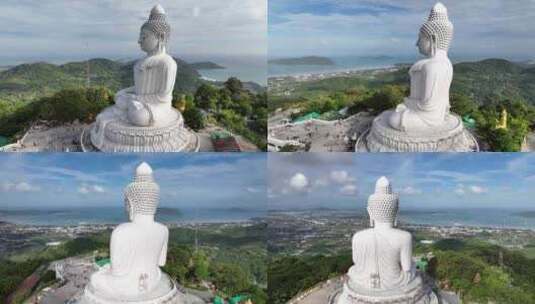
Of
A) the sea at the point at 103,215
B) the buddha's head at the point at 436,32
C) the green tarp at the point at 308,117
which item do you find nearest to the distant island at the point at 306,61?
the green tarp at the point at 308,117

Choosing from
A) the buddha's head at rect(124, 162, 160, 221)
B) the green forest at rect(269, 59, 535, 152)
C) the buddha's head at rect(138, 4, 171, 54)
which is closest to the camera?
the buddha's head at rect(124, 162, 160, 221)

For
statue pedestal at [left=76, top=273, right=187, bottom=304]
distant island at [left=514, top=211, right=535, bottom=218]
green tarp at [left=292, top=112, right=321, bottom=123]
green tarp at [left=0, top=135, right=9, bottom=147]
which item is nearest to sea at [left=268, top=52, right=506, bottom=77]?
green tarp at [left=292, top=112, right=321, bottom=123]

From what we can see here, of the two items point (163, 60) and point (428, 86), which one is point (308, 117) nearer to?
point (428, 86)

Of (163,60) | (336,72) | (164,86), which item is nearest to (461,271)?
(164,86)

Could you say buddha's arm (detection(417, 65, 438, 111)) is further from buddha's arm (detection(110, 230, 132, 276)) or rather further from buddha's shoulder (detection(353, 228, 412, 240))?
buddha's arm (detection(110, 230, 132, 276))

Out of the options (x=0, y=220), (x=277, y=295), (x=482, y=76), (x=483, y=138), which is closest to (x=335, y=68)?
(x=482, y=76)

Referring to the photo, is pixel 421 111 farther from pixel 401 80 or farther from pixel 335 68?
pixel 335 68
